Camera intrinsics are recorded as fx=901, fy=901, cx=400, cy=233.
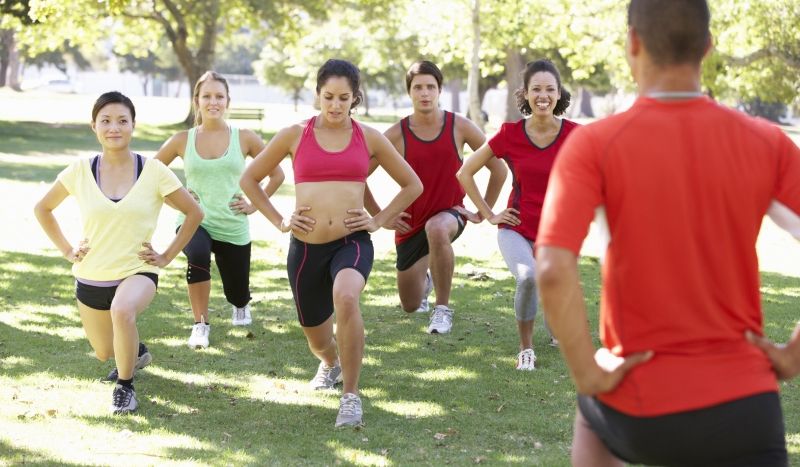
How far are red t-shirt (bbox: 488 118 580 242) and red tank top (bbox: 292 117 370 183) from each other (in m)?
1.50

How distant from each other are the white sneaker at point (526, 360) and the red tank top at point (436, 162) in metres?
1.86

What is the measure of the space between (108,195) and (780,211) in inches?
174

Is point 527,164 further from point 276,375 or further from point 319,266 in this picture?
point 276,375

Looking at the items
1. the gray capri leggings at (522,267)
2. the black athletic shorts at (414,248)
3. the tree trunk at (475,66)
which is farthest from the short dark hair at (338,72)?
the tree trunk at (475,66)

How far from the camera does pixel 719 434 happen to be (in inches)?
91.5

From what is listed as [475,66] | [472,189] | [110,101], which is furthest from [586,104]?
[110,101]

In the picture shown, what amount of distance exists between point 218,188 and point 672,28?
19.2 feet

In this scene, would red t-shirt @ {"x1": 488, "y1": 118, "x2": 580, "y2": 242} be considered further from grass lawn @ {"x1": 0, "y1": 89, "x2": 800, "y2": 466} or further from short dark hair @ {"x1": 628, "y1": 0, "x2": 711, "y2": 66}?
short dark hair @ {"x1": 628, "y1": 0, "x2": 711, "y2": 66}

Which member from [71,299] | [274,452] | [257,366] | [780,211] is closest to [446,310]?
[257,366]

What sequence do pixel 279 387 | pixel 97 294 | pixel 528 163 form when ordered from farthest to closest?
pixel 528 163
pixel 279 387
pixel 97 294

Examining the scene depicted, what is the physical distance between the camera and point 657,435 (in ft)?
7.77

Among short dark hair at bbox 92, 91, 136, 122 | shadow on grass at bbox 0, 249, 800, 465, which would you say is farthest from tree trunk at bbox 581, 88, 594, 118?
short dark hair at bbox 92, 91, 136, 122

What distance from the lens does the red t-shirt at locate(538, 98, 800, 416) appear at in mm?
2322

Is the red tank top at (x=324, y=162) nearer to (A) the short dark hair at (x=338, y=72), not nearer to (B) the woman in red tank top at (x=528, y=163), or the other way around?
(A) the short dark hair at (x=338, y=72)
